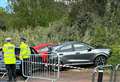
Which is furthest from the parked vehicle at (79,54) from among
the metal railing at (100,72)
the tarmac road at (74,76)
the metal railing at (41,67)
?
the metal railing at (100,72)

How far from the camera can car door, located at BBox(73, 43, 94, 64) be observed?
22094 millimetres

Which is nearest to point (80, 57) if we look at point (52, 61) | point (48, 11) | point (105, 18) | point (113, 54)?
point (113, 54)

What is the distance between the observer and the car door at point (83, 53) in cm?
2209

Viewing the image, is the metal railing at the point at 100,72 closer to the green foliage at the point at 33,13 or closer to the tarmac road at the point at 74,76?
the tarmac road at the point at 74,76

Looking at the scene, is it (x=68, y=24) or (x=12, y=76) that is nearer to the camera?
(x=12, y=76)

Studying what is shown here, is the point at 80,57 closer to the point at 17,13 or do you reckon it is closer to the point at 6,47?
the point at 6,47

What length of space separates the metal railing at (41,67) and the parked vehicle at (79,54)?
5.92 meters

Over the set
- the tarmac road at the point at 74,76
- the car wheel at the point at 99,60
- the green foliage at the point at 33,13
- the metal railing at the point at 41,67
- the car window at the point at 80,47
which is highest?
the green foliage at the point at 33,13

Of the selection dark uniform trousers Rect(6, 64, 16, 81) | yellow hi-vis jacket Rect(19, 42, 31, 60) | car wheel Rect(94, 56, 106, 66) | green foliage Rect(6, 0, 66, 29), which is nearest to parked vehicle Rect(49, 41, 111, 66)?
car wheel Rect(94, 56, 106, 66)

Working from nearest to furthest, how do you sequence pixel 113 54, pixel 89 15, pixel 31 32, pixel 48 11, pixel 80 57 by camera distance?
pixel 113 54
pixel 80 57
pixel 89 15
pixel 31 32
pixel 48 11

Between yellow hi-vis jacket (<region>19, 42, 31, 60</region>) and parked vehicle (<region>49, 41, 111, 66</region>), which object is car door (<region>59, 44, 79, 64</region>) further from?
yellow hi-vis jacket (<region>19, 42, 31, 60</region>)

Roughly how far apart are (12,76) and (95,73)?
201 inches

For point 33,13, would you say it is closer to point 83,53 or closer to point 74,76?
point 83,53

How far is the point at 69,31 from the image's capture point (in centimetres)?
3241
